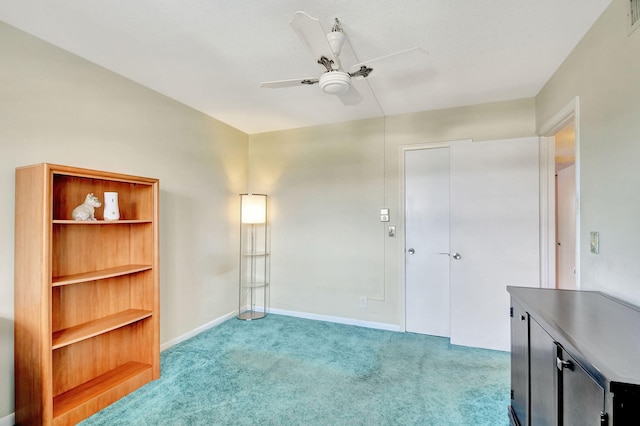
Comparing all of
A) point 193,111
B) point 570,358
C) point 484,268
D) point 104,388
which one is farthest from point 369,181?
point 104,388

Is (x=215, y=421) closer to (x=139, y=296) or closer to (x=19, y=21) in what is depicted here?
(x=139, y=296)

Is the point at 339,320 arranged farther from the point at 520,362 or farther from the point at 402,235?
the point at 520,362

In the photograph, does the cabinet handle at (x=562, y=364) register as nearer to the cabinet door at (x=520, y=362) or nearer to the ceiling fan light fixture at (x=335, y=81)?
the cabinet door at (x=520, y=362)

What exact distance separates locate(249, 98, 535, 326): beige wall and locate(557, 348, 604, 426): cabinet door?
2289mm

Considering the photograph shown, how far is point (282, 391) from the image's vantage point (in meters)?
2.17

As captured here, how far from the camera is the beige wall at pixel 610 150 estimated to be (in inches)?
55.1

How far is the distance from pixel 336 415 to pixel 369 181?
239 centimetres

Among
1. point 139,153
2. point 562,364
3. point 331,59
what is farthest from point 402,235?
point 139,153

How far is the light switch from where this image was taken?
5.57 ft

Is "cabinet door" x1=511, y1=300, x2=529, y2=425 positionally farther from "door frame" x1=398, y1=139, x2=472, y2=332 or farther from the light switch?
"door frame" x1=398, y1=139, x2=472, y2=332

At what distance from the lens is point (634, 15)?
4.58ft

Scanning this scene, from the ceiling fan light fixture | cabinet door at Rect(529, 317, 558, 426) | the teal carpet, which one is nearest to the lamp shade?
the teal carpet

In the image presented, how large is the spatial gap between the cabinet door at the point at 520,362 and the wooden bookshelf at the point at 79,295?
2.54m

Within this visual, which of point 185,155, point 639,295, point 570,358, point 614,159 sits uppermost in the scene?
point 185,155
